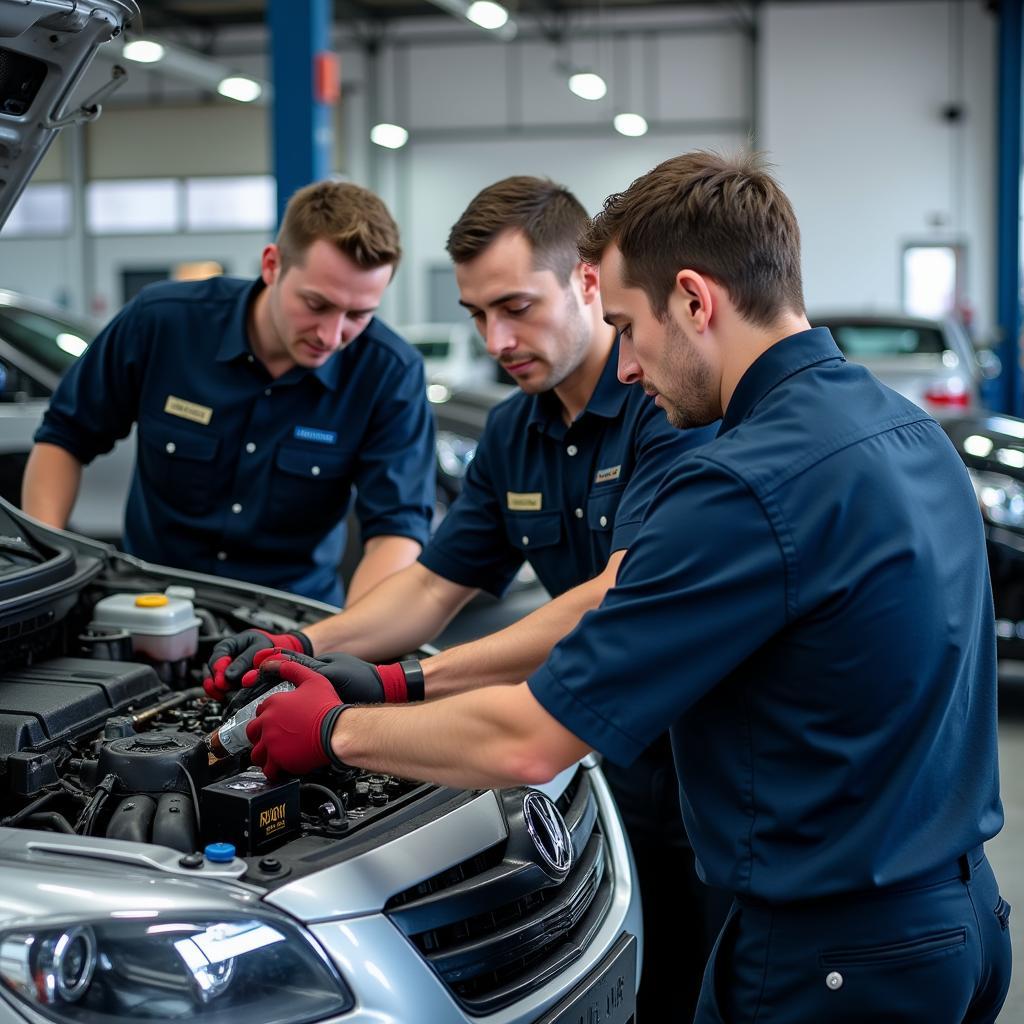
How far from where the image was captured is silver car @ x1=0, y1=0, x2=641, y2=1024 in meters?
1.31

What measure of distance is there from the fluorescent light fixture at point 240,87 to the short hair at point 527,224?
11.5 m

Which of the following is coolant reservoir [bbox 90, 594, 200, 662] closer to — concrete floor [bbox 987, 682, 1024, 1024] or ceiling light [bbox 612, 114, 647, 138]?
concrete floor [bbox 987, 682, 1024, 1024]

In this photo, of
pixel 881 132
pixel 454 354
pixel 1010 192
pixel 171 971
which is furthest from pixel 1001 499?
pixel 881 132

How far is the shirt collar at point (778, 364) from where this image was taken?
136cm

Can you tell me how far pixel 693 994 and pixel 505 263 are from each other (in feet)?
4.59

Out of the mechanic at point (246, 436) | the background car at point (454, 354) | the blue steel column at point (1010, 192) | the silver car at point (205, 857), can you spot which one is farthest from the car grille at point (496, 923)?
the blue steel column at point (1010, 192)

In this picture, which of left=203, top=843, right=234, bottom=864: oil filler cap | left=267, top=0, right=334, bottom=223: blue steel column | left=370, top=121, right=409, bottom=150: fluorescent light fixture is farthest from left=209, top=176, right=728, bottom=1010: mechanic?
left=370, top=121, right=409, bottom=150: fluorescent light fixture

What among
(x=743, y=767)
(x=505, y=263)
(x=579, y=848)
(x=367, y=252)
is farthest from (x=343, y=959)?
(x=367, y=252)

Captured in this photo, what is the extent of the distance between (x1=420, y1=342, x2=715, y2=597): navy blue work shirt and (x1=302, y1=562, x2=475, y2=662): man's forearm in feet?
0.11

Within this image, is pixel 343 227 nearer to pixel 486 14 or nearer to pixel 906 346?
pixel 906 346

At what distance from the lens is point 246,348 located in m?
2.79

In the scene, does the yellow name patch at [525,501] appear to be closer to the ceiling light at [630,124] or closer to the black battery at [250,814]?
the black battery at [250,814]

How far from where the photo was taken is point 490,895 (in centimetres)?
158

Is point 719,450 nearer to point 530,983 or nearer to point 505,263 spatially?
point 530,983
